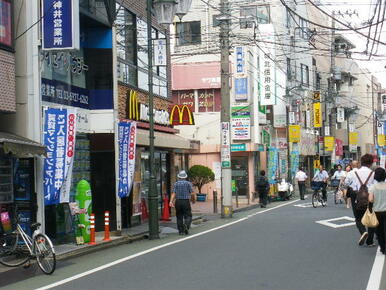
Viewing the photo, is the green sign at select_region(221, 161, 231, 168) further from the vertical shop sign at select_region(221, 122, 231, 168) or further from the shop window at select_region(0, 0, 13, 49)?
the shop window at select_region(0, 0, 13, 49)

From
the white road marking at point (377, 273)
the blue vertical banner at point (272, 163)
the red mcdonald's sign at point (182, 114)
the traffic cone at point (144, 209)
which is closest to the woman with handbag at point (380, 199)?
the white road marking at point (377, 273)

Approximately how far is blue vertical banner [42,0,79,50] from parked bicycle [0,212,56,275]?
409 centimetres

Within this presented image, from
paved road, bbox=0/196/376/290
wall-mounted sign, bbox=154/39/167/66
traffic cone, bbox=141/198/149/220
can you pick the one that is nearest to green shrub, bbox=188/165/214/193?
traffic cone, bbox=141/198/149/220

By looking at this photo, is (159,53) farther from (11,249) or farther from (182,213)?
(11,249)

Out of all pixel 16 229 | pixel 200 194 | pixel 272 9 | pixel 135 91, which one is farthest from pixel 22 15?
pixel 272 9

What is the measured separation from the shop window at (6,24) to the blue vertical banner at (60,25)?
0.72 m

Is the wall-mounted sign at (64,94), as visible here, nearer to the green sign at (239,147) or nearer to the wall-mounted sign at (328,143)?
the green sign at (239,147)

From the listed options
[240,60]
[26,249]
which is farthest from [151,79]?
[240,60]

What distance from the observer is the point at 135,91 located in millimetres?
19422

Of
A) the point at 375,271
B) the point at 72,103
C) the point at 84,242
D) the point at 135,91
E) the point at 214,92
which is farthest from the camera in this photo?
the point at 214,92

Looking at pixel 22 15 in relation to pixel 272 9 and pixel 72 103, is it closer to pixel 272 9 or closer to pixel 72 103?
pixel 72 103

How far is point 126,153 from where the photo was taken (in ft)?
54.6

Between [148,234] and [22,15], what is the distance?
22.8ft

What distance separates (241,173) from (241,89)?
17.4ft
